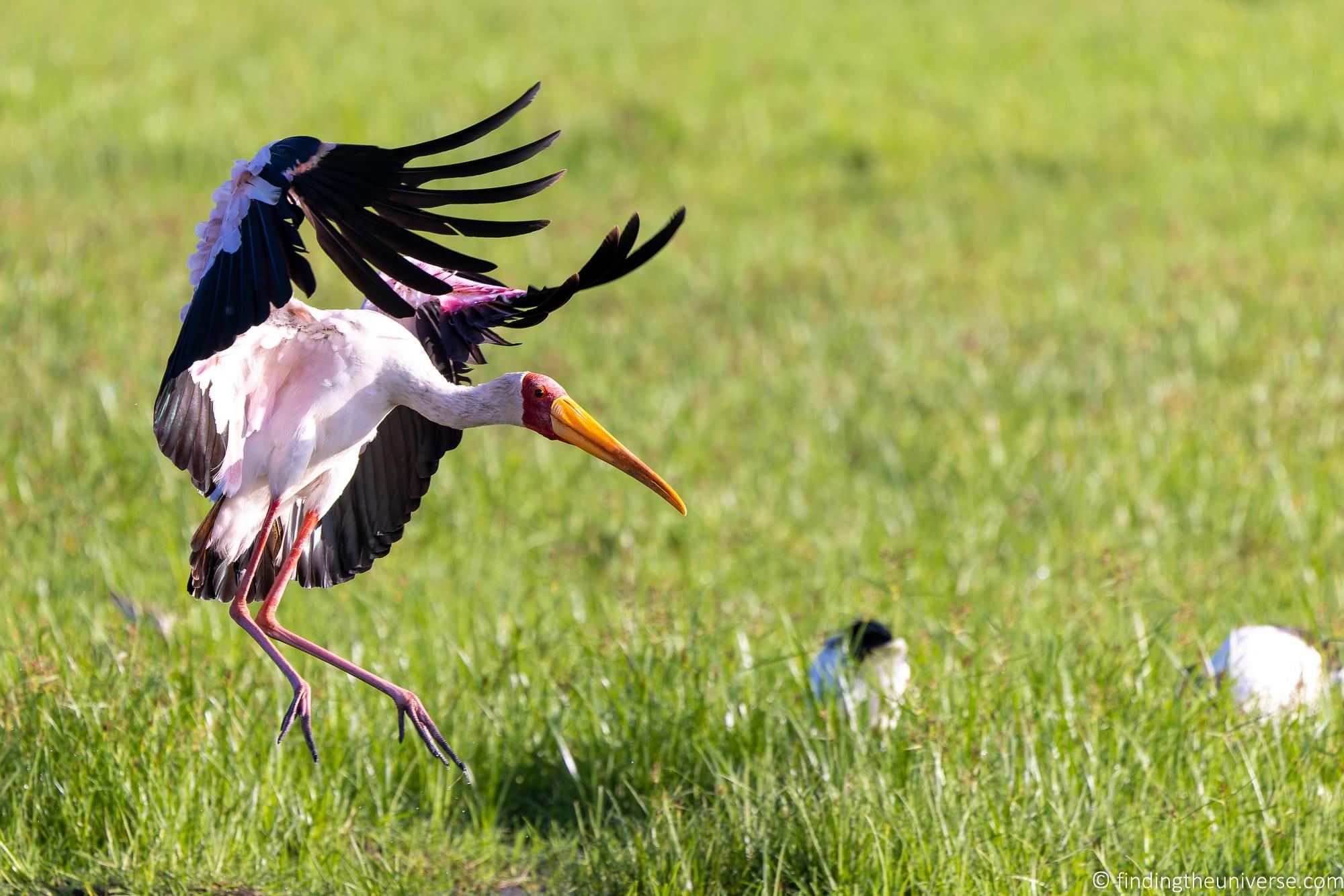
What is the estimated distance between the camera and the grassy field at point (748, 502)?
3182 millimetres

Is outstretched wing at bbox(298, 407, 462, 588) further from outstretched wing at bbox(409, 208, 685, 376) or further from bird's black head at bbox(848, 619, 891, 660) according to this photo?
bird's black head at bbox(848, 619, 891, 660)

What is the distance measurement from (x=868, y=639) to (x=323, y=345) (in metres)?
1.82

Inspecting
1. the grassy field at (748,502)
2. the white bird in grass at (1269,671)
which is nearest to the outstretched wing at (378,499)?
the grassy field at (748,502)

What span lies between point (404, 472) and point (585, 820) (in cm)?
128

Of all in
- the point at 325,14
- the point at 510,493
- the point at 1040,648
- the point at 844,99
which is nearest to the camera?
the point at 1040,648

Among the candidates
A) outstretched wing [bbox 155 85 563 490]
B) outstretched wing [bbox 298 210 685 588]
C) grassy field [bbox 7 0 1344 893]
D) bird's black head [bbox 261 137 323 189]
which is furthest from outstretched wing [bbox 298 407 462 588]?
grassy field [bbox 7 0 1344 893]

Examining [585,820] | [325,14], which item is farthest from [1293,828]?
[325,14]

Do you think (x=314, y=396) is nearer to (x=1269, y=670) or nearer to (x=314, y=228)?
(x=314, y=228)

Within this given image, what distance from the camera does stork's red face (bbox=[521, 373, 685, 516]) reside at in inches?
85.9

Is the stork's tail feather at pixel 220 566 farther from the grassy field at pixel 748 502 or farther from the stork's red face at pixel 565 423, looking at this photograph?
the grassy field at pixel 748 502

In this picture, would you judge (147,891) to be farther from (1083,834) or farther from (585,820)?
(1083,834)

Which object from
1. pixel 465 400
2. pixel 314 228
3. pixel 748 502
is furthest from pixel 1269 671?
pixel 314 228

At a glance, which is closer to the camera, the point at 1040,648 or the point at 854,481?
the point at 1040,648

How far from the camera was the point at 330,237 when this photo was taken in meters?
2.20
